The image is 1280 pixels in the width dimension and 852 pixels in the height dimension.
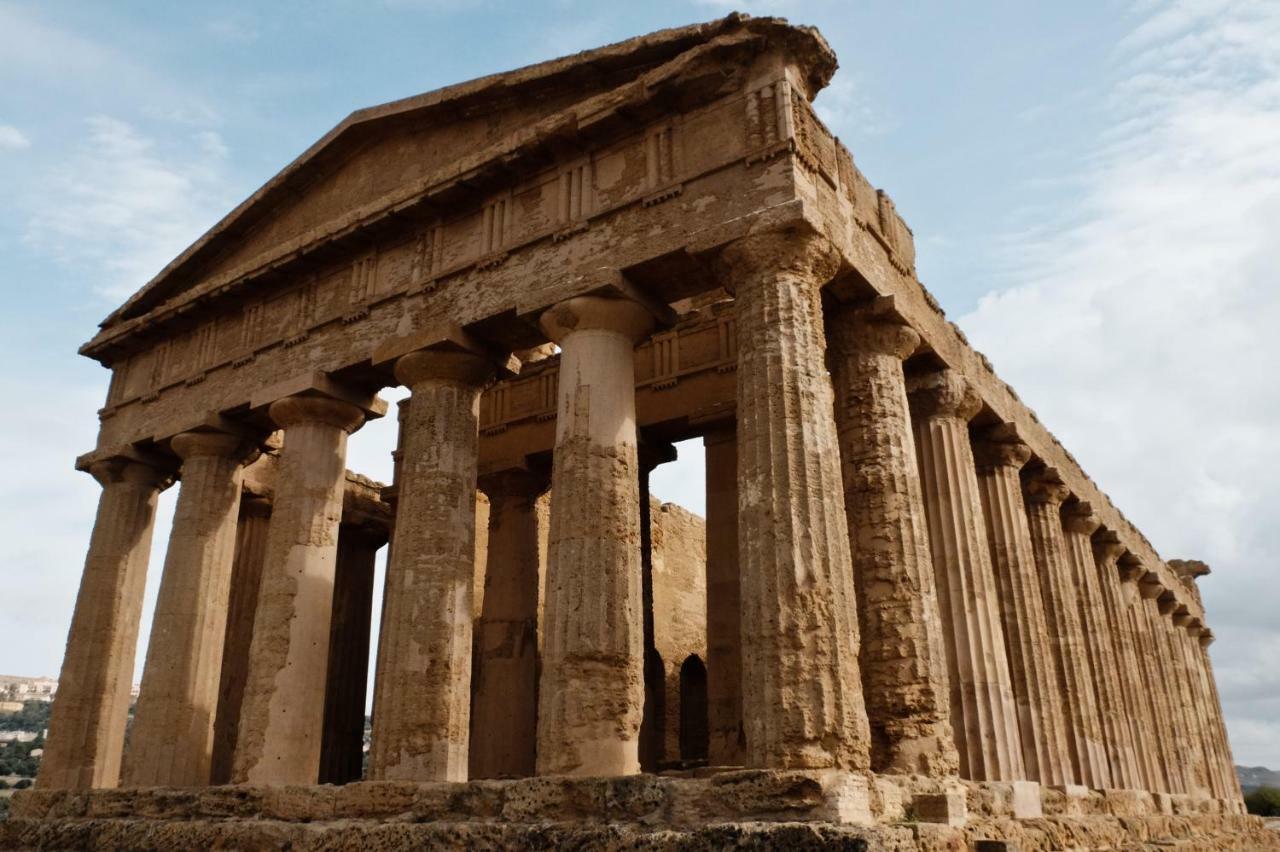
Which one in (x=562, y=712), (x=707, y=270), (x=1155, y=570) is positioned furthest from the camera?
(x=1155, y=570)

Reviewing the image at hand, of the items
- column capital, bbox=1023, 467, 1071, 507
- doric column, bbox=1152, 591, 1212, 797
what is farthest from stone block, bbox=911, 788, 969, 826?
doric column, bbox=1152, 591, 1212, 797

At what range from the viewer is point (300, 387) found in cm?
1348

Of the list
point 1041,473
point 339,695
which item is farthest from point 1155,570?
point 339,695

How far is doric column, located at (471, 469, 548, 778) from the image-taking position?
1527 centimetres

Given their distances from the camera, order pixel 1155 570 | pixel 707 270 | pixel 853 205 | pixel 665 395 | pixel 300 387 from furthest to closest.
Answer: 1. pixel 1155 570
2. pixel 665 395
3. pixel 300 387
4. pixel 853 205
5. pixel 707 270

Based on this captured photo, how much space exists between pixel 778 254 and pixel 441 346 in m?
4.42

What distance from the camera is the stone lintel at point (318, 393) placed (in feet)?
44.1

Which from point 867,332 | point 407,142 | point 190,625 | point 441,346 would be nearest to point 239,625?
point 190,625

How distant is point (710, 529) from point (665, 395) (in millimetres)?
2113

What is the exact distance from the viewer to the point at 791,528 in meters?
8.83

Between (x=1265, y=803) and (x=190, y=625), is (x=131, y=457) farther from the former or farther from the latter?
(x=1265, y=803)

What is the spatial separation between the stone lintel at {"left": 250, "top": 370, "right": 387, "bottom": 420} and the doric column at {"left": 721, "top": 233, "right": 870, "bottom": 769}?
590 centimetres

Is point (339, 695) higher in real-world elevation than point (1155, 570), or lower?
lower

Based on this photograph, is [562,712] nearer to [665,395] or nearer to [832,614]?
[832,614]
